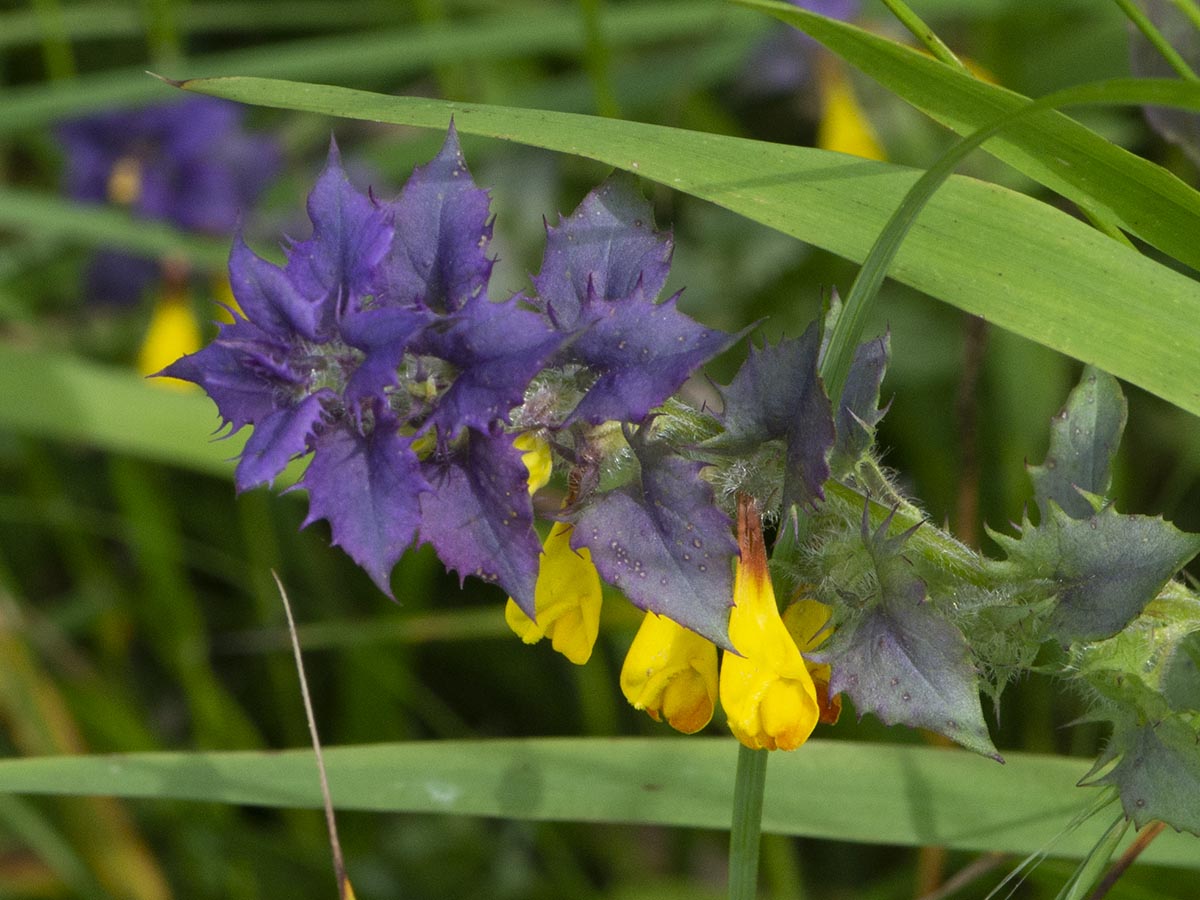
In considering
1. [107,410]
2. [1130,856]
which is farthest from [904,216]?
[107,410]

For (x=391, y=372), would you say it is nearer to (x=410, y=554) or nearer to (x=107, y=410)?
(x=107, y=410)

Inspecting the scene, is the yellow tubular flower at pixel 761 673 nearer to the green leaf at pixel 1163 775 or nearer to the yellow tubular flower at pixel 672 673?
the yellow tubular flower at pixel 672 673

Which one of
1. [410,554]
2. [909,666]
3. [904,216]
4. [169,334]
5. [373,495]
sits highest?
[904,216]

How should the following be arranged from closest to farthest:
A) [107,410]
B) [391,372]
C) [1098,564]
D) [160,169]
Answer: [391,372], [1098,564], [107,410], [160,169]

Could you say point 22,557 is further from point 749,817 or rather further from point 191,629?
point 749,817

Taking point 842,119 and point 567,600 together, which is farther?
point 842,119

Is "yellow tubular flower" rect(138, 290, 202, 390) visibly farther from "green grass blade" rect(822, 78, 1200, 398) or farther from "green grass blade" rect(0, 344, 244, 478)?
"green grass blade" rect(822, 78, 1200, 398)

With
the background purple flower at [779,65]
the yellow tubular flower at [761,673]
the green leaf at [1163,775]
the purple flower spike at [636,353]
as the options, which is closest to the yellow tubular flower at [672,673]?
the yellow tubular flower at [761,673]
